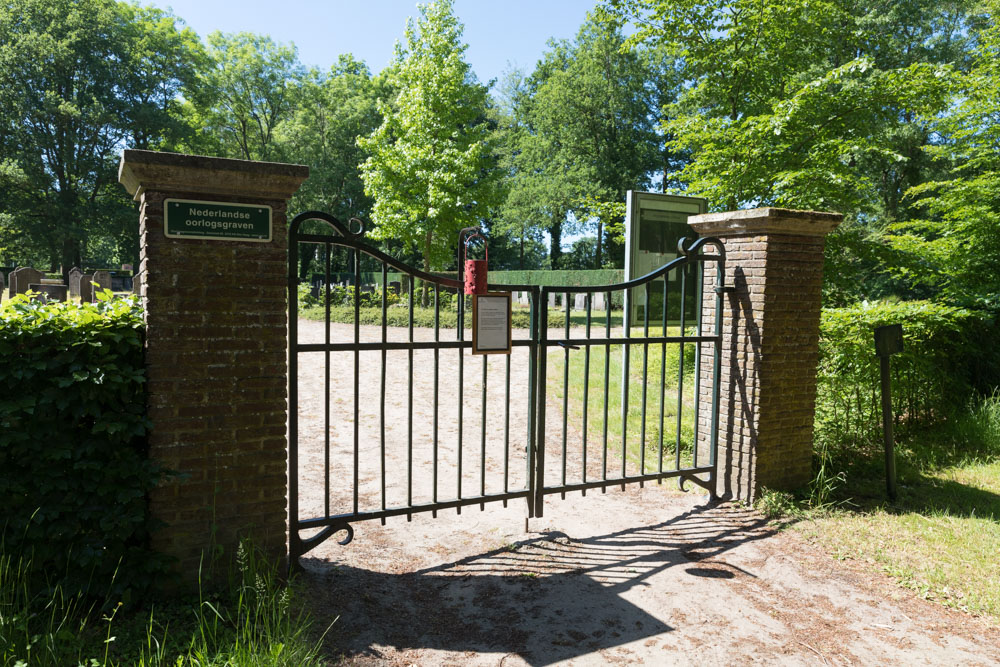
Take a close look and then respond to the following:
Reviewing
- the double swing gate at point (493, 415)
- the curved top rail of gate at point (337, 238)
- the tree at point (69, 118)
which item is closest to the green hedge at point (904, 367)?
the double swing gate at point (493, 415)

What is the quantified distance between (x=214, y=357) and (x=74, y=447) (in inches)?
29.2

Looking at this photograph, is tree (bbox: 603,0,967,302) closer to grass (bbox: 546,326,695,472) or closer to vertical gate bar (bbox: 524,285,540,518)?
grass (bbox: 546,326,695,472)

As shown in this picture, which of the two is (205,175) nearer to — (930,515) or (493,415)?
(930,515)

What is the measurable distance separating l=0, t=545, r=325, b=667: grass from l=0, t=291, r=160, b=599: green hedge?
0.12m

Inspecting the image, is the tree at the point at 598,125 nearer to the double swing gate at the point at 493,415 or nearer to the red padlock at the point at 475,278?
the double swing gate at the point at 493,415

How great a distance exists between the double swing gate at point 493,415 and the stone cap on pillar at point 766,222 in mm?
211

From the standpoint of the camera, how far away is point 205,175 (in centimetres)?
324

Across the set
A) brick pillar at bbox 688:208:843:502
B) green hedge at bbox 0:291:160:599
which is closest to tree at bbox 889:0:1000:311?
brick pillar at bbox 688:208:843:502

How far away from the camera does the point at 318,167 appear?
1382 inches

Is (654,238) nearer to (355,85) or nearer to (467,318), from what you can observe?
(467,318)

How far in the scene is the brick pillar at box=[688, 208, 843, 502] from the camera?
Result: 5152 mm

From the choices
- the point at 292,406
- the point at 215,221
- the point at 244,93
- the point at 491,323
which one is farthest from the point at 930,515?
the point at 244,93

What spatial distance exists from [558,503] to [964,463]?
4382 millimetres

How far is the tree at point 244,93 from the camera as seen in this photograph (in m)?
36.3
